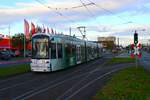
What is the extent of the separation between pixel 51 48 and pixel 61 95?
1601 cm

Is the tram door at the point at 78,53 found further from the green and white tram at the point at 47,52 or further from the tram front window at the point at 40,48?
the tram front window at the point at 40,48

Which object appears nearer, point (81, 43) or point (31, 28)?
point (81, 43)

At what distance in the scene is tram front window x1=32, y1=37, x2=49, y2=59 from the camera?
1297 inches

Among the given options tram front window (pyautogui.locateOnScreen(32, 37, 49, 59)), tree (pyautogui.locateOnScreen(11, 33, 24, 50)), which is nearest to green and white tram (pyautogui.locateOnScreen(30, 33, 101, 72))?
Result: tram front window (pyautogui.locateOnScreen(32, 37, 49, 59))

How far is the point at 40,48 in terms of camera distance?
1303 inches

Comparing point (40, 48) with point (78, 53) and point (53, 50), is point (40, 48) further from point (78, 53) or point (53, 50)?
point (78, 53)

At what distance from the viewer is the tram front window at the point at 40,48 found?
108 ft

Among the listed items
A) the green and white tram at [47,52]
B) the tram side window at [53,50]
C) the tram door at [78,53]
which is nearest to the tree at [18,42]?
the tram door at [78,53]

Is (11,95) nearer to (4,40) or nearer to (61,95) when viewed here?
(61,95)

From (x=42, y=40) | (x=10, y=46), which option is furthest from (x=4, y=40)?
(x=42, y=40)

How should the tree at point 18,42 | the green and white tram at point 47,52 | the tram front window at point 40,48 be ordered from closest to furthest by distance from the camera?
1. the green and white tram at point 47,52
2. the tram front window at point 40,48
3. the tree at point 18,42

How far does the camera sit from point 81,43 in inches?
2018

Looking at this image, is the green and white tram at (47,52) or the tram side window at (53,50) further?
the tram side window at (53,50)

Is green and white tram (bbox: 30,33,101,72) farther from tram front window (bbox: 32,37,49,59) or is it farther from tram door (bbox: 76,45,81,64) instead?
tram door (bbox: 76,45,81,64)
